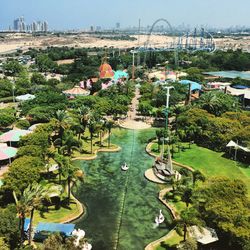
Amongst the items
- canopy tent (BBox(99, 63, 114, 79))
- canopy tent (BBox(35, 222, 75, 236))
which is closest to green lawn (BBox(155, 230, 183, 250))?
canopy tent (BBox(35, 222, 75, 236))

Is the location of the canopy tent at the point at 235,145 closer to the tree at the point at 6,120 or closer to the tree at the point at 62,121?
the tree at the point at 62,121

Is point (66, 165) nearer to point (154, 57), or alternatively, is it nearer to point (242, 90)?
point (242, 90)

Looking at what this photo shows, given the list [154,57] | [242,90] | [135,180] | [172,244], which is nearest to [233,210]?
[172,244]

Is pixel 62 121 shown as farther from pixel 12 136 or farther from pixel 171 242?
pixel 171 242

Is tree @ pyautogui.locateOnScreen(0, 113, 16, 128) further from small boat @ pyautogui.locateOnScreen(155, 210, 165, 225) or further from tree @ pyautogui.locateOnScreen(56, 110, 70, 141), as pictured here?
small boat @ pyautogui.locateOnScreen(155, 210, 165, 225)

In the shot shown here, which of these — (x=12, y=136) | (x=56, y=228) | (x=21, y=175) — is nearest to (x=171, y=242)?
(x=56, y=228)
